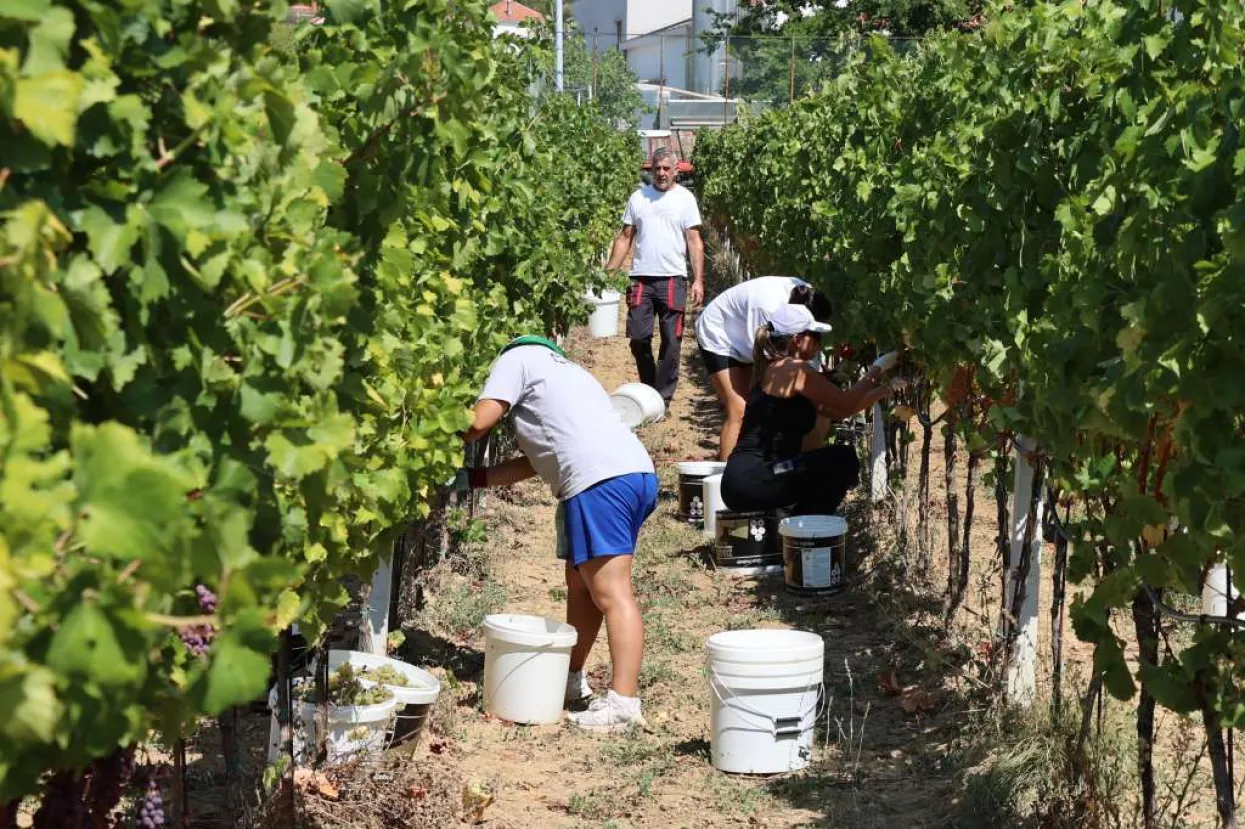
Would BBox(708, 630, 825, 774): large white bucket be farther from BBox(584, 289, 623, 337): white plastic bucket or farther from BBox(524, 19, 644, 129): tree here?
BBox(524, 19, 644, 129): tree

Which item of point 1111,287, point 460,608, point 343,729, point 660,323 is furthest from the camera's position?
point 660,323

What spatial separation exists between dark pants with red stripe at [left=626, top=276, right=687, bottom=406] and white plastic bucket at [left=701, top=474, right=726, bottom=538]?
2453 millimetres

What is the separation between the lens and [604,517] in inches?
211

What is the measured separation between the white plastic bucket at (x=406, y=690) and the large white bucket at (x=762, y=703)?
2.94 ft

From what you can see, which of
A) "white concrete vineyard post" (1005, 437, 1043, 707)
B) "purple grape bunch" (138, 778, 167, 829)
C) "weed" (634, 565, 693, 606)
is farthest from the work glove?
"purple grape bunch" (138, 778, 167, 829)

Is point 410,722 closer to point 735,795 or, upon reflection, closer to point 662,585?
point 735,795

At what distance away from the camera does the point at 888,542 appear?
7.80 metres

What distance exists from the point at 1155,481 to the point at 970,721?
2.05 meters

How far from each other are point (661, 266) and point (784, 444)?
11.8 ft

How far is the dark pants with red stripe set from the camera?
1080 cm

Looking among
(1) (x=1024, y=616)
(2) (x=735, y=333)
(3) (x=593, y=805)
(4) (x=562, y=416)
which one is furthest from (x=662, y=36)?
(3) (x=593, y=805)

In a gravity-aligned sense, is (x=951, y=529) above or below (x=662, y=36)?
below

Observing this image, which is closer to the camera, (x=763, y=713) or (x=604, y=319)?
(x=763, y=713)

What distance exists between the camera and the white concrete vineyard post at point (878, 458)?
8531mm
